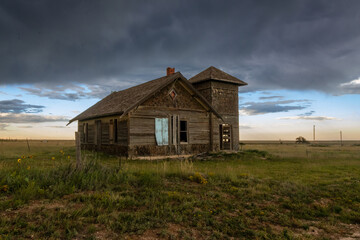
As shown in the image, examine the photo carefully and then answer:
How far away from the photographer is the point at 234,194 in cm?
789

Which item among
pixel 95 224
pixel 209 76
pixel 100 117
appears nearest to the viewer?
pixel 95 224

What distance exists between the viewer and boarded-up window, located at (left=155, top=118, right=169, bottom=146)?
1802 cm

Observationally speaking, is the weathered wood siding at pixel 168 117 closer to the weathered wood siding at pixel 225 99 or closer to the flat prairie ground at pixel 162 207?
the weathered wood siding at pixel 225 99

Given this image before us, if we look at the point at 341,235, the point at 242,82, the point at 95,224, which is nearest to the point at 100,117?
the point at 242,82

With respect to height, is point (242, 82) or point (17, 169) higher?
point (242, 82)

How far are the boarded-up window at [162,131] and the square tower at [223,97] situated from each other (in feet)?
19.3

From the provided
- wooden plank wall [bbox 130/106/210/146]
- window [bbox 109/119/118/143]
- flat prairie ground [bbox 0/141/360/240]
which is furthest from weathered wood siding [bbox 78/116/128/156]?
flat prairie ground [bbox 0/141/360/240]

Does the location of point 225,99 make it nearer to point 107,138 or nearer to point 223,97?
point 223,97

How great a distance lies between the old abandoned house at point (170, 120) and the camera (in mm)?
17250

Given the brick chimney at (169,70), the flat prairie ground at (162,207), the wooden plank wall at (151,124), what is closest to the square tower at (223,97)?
the brick chimney at (169,70)

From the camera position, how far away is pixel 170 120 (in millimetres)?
18734

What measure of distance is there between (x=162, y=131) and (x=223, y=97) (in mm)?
8240

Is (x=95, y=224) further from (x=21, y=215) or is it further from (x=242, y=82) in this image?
(x=242, y=82)

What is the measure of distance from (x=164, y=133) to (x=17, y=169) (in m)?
10.9
